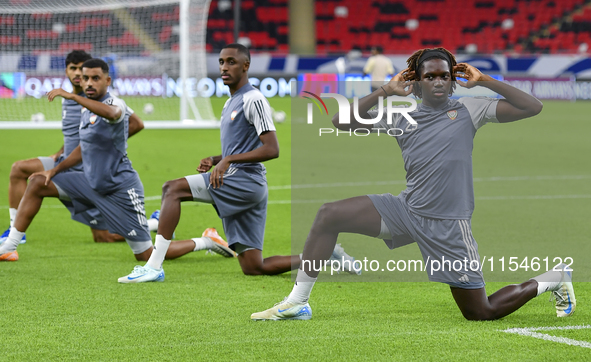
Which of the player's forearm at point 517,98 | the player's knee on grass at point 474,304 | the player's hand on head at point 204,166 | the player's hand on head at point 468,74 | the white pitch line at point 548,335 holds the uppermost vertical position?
the player's hand on head at point 468,74

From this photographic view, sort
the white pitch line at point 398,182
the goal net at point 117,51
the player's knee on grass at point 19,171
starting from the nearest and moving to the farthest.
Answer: the player's knee on grass at point 19,171 < the white pitch line at point 398,182 < the goal net at point 117,51

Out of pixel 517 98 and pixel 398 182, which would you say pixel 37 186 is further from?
pixel 398 182

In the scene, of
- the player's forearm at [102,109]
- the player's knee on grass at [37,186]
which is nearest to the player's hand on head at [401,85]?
the player's forearm at [102,109]

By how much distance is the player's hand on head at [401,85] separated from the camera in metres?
4.52

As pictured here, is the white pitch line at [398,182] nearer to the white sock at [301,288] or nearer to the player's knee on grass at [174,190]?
the player's knee on grass at [174,190]

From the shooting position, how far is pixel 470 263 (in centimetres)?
455

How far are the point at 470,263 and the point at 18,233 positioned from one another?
12.9 feet

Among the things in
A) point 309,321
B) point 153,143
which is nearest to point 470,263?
point 309,321

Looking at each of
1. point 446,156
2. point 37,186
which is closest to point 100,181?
point 37,186

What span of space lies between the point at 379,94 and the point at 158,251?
222cm

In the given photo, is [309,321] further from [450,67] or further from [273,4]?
[273,4]

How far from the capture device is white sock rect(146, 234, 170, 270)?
592cm

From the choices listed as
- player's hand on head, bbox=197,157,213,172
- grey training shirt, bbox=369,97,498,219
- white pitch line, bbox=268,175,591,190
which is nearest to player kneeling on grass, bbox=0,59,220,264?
player's hand on head, bbox=197,157,213,172

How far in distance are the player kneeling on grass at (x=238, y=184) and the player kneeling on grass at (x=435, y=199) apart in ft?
4.37
